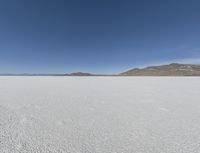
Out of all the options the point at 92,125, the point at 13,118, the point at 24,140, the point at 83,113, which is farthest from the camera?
the point at 83,113

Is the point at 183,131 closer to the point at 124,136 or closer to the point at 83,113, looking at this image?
the point at 124,136

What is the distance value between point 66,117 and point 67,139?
988mm

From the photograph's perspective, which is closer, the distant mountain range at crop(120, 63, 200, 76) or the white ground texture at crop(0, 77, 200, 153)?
the white ground texture at crop(0, 77, 200, 153)

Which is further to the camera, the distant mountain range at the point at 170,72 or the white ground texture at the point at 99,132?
the distant mountain range at the point at 170,72

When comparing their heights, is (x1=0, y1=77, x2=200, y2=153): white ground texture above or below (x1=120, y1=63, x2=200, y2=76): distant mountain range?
below

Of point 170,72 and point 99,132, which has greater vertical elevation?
point 170,72

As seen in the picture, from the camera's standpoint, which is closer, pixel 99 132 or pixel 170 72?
pixel 99 132

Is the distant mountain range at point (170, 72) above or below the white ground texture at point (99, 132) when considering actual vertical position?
above

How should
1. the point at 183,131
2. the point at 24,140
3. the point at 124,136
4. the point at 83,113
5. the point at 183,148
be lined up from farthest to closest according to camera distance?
the point at 83,113 → the point at 183,131 → the point at 124,136 → the point at 24,140 → the point at 183,148

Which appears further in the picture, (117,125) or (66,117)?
(66,117)

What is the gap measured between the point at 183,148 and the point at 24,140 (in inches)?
82.5

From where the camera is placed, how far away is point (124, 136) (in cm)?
209

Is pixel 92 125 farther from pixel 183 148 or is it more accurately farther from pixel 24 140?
pixel 183 148

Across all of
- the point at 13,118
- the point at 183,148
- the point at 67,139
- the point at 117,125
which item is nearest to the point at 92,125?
the point at 117,125
